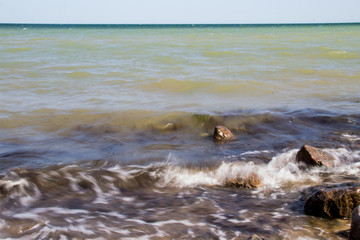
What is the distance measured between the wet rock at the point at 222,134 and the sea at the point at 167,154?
102mm

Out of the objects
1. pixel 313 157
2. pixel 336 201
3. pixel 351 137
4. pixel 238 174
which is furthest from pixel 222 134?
pixel 336 201

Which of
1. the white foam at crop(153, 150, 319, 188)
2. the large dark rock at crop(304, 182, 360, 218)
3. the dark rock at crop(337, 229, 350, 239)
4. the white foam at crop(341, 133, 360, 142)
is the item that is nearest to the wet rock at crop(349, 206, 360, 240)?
the dark rock at crop(337, 229, 350, 239)

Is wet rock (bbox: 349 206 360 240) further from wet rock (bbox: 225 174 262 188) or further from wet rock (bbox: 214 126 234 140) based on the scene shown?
wet rock (bbox: 214 126 234 140)

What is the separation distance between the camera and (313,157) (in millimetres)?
4605

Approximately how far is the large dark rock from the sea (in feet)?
0.27

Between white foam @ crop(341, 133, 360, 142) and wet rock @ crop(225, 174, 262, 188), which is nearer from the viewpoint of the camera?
wet rock @ crop(225, 174, 262, 188)

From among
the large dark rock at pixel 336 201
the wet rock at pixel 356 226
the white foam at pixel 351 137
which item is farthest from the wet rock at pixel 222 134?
the wet rock at pixel 356 226

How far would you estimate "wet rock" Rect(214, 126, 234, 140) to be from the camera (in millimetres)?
5605

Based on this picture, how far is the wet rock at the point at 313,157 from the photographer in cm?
458

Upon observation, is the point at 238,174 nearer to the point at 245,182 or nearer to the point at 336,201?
the point at 245,182

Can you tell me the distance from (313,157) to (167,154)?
6.06ft

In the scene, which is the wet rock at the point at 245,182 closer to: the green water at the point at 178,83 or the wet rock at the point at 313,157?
the wet rock at the point at 313,157

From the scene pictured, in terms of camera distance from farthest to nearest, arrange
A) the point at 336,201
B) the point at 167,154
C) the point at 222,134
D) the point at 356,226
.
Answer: the point at 222,134
the point at 167,154
the point at 336,201
the point at 356,226

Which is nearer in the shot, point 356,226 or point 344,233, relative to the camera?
point 356,226
